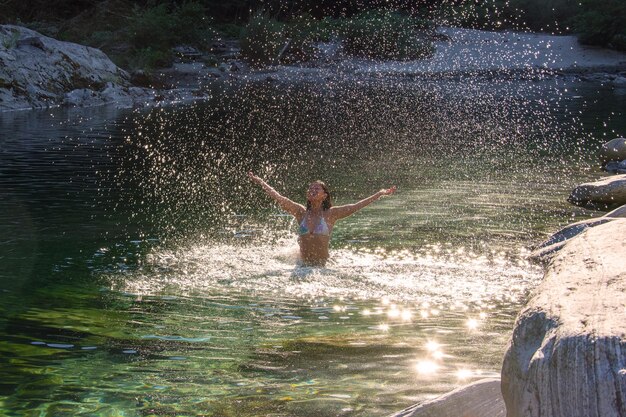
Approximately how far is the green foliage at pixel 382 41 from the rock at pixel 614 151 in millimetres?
28709

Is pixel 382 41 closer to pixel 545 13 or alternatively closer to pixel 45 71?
pixel 545 13

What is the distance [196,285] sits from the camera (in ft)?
33.0

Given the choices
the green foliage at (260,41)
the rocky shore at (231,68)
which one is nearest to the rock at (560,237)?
the rocky shore at (231,68)

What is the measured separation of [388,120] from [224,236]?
57.2ft

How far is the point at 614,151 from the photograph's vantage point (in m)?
20.8

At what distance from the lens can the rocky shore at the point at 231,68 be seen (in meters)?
31.2

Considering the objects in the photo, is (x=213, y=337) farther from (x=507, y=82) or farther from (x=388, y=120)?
(x=507, y=82)

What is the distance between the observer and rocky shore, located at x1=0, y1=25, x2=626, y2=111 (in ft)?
103

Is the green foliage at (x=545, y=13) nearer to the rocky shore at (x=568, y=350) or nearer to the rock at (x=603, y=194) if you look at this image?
the rock at (x=603, y=194)

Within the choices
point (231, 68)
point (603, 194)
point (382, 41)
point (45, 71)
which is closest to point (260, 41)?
point (231, 68)

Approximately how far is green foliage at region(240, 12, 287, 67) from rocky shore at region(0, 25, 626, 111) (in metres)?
0.77

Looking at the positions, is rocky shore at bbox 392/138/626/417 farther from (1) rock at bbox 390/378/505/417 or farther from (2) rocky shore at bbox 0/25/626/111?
(2) rocky shore at bbox 0/25/626/111

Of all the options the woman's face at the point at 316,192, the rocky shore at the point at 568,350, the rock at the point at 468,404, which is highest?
the woman's face at the point at 316,192

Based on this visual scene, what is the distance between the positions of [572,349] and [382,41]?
4680 centimetres
